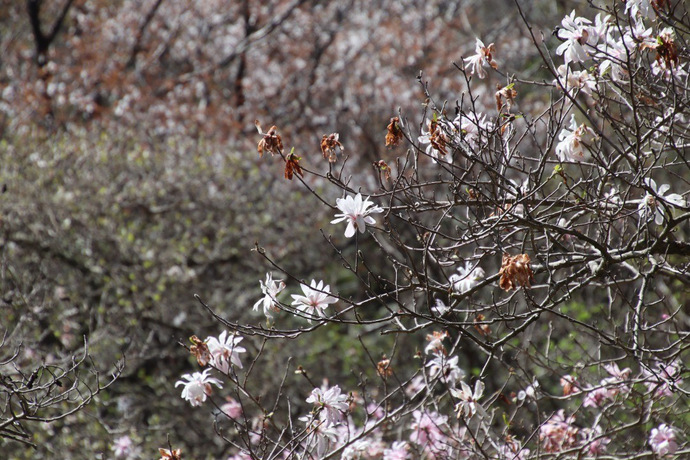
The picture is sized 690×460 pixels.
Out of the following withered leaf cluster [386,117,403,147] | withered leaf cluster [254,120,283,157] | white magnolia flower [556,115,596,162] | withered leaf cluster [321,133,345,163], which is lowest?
withered leaf cluster [254,120,283,157]

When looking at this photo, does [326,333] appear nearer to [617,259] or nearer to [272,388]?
[272,388]

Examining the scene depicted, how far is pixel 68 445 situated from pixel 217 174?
3.21m

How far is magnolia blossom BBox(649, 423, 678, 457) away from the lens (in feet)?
10.8

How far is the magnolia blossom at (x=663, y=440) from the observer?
10.8 feet

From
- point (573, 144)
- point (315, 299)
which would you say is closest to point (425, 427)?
point (315, 299)

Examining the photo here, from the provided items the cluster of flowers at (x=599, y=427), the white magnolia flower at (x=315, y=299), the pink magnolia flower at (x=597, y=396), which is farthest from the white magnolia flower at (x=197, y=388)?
the pink magnolia flower at (x=597, y=396)

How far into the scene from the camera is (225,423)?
6.56 m

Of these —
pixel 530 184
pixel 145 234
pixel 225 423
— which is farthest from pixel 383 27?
pixel 530 184

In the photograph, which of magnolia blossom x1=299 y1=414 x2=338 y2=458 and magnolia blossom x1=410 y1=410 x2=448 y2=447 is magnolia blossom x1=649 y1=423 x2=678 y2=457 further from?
magnolia blossom x1=299 y1=414 x2=338 y2=458

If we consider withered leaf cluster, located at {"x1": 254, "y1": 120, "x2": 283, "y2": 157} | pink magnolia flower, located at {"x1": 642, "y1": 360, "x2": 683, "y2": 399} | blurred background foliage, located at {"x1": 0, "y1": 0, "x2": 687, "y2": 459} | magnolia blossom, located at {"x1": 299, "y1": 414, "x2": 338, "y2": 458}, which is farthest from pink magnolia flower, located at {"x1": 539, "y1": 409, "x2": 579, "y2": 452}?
withered leaf cluster, located at {"x1": 254, "y1": 120, "x2": 283, "y2": 157}

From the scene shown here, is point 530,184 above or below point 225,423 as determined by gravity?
below

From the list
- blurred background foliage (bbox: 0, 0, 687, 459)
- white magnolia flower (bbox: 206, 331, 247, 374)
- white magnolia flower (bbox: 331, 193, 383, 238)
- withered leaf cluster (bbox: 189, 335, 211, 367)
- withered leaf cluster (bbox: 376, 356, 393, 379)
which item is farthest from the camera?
blurred background foliage (bbox: 0, 0, 687, 459)

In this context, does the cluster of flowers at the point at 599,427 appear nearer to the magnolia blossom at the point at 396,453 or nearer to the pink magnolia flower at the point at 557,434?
the pink magnolia flower at the point at 557,434

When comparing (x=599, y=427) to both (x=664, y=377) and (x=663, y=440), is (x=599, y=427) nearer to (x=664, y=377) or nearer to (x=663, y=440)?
(x=663, y=440)
